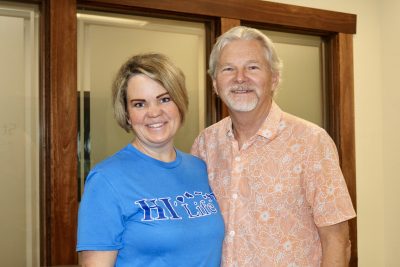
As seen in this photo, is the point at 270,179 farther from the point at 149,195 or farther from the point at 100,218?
the point at 100,218

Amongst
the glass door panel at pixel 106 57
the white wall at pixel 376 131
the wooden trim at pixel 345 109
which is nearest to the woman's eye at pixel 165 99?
the glass door panel at pixel 106 57

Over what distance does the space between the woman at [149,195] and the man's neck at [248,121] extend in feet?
0.77

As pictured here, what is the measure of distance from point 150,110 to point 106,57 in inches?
45.2

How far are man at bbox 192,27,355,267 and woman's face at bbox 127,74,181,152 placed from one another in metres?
0.27

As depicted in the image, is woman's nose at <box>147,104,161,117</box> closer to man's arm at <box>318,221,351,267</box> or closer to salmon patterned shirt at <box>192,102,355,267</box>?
salmon patterned shirt at <box>192,102,355,267</box>

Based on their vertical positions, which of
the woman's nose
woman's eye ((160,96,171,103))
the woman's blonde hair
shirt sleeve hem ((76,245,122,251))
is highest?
the woman's blonde hair

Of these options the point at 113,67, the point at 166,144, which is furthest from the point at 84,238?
the point at 113,67

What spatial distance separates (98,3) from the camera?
2.29 m

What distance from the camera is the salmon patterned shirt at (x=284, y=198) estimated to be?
1.43m

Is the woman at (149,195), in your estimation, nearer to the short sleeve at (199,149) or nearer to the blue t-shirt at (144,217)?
the blue t-shirt at (144,217)

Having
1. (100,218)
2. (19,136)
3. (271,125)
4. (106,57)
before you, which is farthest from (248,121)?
(19,136)

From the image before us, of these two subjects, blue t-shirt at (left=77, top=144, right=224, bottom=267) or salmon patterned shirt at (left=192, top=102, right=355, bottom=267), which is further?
salmon patterned shirt at (left=192, top=102, right=355, bottom=267)

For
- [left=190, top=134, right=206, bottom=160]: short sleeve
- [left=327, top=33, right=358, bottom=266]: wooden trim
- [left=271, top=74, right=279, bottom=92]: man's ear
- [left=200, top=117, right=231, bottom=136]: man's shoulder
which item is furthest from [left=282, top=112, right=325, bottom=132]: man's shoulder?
[left=327, top=33, right=358, bottom=266]: wooden trim

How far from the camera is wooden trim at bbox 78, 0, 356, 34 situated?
2.40 metres
